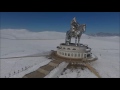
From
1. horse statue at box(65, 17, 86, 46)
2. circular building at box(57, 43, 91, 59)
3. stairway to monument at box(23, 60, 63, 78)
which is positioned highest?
horse statue at box(65, 17, 86, 46)

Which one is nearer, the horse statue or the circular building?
the circular building

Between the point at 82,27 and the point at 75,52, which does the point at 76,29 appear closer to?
the point at 82,27

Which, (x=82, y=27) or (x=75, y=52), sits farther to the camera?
(x=82, y=27)

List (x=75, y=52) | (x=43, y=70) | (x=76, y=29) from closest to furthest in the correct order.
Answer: (x=43, y=70) < (x=75, y=52) < (x=76, y=29)

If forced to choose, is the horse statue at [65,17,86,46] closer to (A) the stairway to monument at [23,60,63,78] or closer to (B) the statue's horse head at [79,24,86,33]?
(B) the statue's horse head at [79,24,86,33]

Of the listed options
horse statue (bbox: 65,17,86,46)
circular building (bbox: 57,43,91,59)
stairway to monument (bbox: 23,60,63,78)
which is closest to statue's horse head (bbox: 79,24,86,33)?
horse statue (bbox: 65,17,86,46)

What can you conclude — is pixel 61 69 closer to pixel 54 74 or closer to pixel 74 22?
pixel 54 74

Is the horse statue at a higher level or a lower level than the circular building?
higher

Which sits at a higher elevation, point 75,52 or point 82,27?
point 82,27

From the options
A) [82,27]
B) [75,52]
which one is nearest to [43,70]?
[75,52]

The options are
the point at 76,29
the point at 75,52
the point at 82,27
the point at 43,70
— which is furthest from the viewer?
the point at 76,29

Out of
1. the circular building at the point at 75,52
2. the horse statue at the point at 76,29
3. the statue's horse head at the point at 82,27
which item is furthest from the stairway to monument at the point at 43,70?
the statue's horse head at the point at 82,27

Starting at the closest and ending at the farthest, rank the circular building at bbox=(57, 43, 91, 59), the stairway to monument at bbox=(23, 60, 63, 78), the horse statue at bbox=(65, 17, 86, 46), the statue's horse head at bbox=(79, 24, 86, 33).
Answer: the stairway to monument at bbox=(23, 60, 63, 78) → the circular building at bbox=(57, 43, 91, 59) → the statue's horse head at bbox=(79, 24, 86, 33) → the horse statue at bbox=(65, 17, 86, 46)

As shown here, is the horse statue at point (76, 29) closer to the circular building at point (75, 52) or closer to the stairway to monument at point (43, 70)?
the circular building at point (75, 52)
